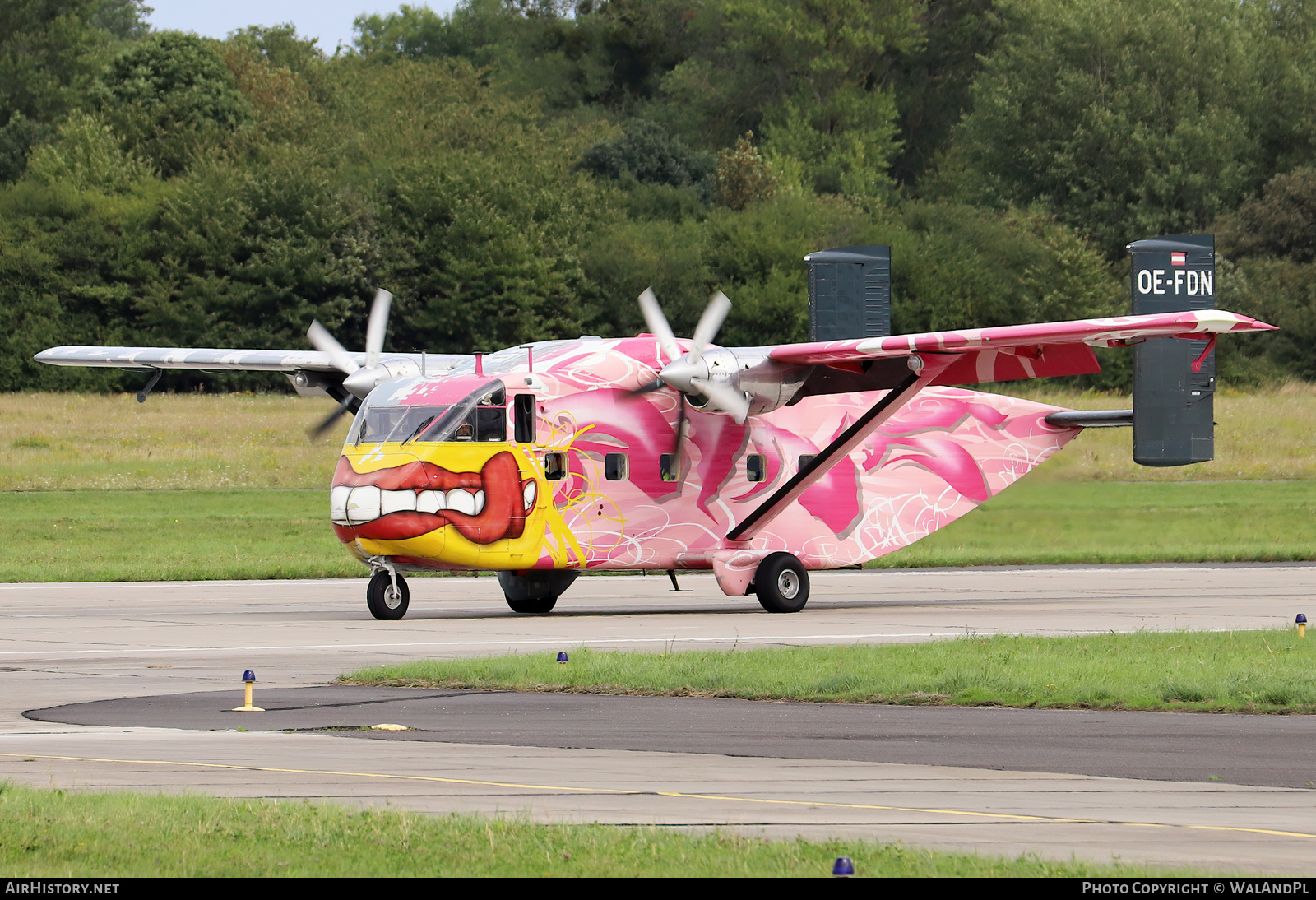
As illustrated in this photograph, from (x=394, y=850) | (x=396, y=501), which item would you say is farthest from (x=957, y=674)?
(x=396, y=501)

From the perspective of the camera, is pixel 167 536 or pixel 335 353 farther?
pixel 167 536

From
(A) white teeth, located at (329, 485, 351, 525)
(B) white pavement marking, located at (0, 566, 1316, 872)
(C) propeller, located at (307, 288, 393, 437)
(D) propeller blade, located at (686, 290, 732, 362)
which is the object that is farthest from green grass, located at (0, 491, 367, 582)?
(D) propeller blade, located at (686, 290, 732, 362)

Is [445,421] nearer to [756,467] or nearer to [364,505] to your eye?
[364,505]

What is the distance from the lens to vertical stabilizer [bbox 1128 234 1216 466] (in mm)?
27984

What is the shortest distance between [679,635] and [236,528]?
24.2 m

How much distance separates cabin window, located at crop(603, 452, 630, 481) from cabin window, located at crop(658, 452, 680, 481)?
0.57m

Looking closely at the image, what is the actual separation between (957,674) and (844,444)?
1009 centimetres

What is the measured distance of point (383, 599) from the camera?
26.0 meters

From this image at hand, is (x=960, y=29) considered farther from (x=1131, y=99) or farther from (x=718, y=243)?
(x=718, y=243)

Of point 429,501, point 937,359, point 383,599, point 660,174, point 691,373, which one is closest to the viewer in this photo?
point 429,501

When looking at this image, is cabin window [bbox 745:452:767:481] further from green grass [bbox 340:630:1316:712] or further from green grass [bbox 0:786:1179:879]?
green grass [bbox 0:786:1179:879]

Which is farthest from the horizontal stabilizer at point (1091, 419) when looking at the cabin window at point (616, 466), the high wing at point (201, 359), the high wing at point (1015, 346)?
the high wing at point (201, 359)

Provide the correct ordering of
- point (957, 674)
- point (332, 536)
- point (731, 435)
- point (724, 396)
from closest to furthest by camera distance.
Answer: point (957, 674) → point (724, 396) → point (731, 435) → point (332, 536)

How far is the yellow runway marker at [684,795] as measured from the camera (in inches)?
390
